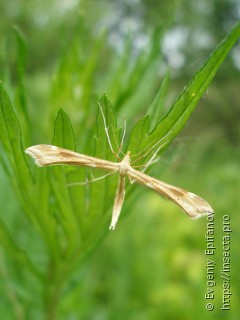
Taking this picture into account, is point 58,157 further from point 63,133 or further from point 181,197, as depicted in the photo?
point 181,197

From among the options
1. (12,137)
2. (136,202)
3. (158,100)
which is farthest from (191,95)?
(136,202)

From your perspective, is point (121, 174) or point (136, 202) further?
point (136, 202)

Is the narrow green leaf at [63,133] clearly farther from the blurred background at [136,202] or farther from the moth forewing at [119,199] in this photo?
the blurred background at [136,202]

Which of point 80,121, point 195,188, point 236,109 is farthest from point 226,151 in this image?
point 80,121

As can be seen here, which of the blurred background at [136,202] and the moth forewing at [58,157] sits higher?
the blurred background at [136,202]

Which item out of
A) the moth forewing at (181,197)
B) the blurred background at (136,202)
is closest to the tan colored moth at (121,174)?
the moth forewing at (181,197)

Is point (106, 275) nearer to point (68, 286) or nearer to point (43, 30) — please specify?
point (68, 286)
